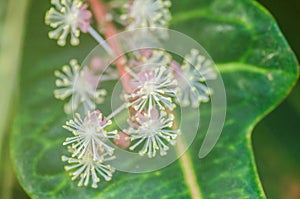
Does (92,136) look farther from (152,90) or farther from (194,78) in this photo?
(194,78)

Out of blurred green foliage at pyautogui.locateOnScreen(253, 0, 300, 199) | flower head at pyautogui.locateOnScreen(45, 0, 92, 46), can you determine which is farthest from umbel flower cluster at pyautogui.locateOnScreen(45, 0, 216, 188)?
blurred green foliage at pyautogui.locateOnScreen(253, 0, 300, 199)

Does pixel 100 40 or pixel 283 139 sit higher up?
pixel 100 40

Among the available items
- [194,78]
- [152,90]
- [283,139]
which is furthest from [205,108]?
[283,139]

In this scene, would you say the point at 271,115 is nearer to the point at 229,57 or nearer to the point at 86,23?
the point at 229,57

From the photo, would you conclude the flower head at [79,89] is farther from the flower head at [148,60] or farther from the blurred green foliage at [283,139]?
the blurred green foliage at [283,139]

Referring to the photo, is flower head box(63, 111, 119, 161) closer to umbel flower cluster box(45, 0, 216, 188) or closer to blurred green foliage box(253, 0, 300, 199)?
umbel flower cluster box(45, 0, 216, 188)

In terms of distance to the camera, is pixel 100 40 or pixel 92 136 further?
pixel 100 40
